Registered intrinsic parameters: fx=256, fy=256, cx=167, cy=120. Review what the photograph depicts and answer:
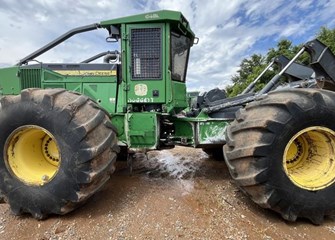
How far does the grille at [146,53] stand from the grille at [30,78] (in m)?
1.62

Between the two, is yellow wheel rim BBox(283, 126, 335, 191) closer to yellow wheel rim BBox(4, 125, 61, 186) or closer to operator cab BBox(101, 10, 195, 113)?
operator cab BBox(101, 10, 195, 113)

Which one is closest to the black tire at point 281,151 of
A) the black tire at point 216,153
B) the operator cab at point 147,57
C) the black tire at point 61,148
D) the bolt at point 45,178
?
the operator cab at point 147,57

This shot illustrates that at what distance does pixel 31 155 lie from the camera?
3.28m

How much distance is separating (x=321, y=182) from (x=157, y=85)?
2.46 meters

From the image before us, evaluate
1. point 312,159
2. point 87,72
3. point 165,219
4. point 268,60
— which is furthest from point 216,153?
point 268,60

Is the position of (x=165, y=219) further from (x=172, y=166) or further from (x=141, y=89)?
(x=172, y=166)

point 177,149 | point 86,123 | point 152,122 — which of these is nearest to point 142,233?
point 86,123

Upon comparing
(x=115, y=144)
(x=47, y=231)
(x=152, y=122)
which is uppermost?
(x=152, y=122)

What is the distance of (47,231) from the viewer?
2.68m

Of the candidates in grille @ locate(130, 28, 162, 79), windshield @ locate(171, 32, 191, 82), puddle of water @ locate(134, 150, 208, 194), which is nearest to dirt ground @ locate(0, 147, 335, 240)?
puddle of water @ locate(134, 150, 208, 194)

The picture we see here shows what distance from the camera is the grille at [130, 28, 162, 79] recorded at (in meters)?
3.81

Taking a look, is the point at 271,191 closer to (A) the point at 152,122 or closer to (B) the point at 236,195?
(B) the point at 236,195

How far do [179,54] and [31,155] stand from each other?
8.70 ft

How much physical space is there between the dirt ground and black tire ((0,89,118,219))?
0.73 feet
